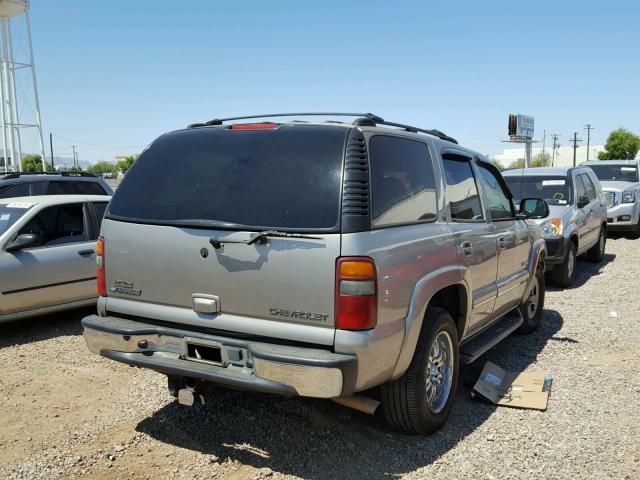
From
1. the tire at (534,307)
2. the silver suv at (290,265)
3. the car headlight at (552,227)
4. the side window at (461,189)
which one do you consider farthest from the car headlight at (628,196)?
the silver suv at (290,265)

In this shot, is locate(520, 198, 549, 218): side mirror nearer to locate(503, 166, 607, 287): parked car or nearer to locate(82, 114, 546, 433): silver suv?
locate(82, 114, 546, 433): silver suv

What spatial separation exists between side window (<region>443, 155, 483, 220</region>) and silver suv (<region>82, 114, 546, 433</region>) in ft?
0.59

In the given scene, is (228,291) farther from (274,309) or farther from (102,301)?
(102,301)

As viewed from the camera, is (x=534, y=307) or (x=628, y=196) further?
(x=628, y=196)

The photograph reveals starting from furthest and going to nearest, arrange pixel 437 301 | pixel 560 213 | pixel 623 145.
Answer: pixel 623 145, pixel 560 213, pixel 437 301

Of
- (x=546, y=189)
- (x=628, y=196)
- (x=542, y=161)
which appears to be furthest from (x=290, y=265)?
(x=542, y=161)

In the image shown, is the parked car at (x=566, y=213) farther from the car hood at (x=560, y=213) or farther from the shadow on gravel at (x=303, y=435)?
the shadow on gravel at (x=303, y=435)

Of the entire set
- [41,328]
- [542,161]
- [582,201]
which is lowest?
[542,161]

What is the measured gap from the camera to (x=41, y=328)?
672 cm

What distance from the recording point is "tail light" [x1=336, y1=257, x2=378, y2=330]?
3068mm

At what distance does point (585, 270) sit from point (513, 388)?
22.8 ft

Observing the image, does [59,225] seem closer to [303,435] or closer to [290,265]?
[303,435]

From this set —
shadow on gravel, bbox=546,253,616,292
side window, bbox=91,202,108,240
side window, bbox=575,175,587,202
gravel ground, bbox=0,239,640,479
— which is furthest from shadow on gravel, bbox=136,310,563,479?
side window, bbox=575,175,587,202

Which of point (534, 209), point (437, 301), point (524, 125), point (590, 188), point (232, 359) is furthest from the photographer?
point (524, 125)
